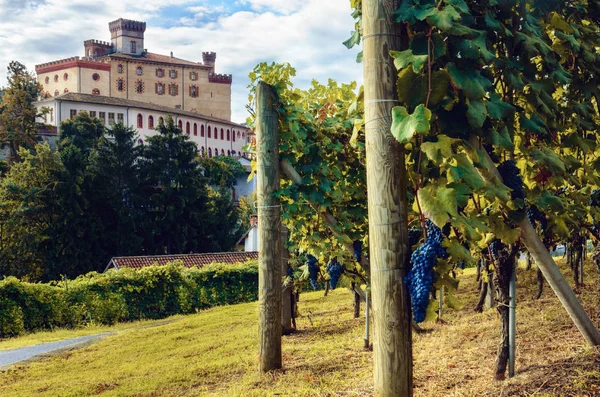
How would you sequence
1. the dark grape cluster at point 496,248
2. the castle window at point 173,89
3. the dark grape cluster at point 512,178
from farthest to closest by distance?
the castle window at point 173,89, the dark grape cluster at point 496,248, the dark grape cluster at point 512,178

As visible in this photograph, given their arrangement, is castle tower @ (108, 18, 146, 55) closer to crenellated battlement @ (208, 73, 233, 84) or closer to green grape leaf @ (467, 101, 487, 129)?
crenellated battlement @ (208, 73, 233, 84)

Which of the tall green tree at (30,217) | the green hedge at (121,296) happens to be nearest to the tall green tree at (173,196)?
the tall green tree at (30,217)

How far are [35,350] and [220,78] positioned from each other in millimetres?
87685

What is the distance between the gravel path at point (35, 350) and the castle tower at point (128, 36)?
8991 cm

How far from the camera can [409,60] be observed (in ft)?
11.7

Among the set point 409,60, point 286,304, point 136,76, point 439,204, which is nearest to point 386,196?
point 439,204

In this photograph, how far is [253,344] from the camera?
12.8 metres

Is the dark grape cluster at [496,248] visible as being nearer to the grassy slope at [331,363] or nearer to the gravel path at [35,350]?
the grassy slope at [331,363]

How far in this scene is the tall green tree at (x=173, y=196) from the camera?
52.6 metres

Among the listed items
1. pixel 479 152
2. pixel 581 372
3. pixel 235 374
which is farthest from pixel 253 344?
pixel 479 152

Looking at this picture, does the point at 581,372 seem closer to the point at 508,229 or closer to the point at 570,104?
the point at 508,229

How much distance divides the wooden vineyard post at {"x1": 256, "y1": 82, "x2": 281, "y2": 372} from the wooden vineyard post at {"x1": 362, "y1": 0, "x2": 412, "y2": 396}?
3958 millimetres

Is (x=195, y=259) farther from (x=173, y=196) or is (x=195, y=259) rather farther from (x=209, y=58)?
(x=209, y=58)

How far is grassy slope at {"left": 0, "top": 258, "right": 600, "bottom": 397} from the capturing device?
5.46 metres
